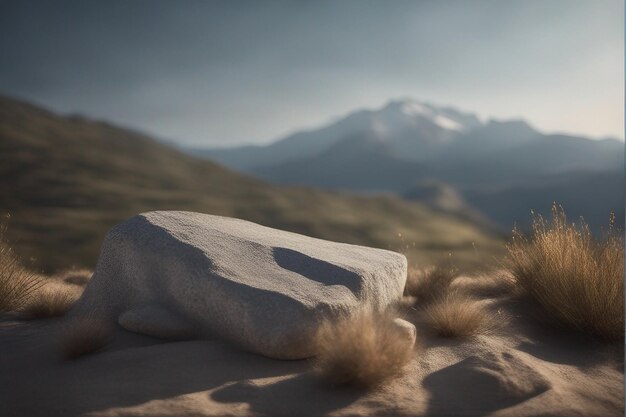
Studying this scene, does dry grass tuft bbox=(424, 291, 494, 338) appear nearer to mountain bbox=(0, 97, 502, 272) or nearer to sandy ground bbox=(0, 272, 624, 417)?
sandy ground bbox=(0, 272, 624, 417)

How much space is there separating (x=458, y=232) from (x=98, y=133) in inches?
4467

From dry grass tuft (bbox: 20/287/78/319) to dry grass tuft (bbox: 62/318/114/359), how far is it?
5.53 ft

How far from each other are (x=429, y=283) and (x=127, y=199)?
291ft

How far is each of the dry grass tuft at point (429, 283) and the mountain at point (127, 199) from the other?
43530 mm

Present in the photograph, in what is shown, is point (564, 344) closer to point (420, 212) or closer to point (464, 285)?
point (464, 285)

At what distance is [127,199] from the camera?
87.2 meters

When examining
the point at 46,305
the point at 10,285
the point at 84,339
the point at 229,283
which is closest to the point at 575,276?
the point at 229,283

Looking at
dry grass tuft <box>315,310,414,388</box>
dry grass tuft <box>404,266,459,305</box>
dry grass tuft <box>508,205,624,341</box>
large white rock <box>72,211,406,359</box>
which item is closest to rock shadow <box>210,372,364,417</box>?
dry grass tuft <box>315,310,414,388</box>

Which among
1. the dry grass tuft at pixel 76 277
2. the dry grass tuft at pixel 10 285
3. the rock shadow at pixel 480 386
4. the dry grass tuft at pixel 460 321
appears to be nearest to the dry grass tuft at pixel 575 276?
the dry grass tuft at pixel 460 321

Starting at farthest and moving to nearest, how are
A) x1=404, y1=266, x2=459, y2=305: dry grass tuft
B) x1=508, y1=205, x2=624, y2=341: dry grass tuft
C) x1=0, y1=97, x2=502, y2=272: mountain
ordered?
x1=0, y1=97, x2=502, y2=272: mountain → x1=404, y1=266, x2=459, y2=305: dry grass tuft → x1=508, y1=205, x2=624, y2=341: dry grass tuft

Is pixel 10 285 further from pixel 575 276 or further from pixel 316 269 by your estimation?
pixel 575 276

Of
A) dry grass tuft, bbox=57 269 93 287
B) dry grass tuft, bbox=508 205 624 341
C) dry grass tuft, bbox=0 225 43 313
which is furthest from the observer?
dry grass tuft, bbox=57 269 93 287

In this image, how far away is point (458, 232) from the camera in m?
104

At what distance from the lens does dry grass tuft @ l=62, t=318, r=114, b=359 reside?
4.11 m
